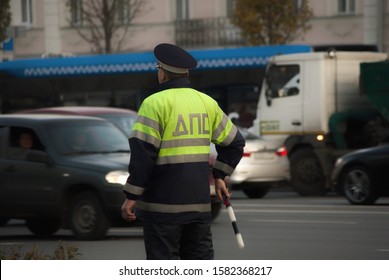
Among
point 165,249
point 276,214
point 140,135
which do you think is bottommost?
point 276,214

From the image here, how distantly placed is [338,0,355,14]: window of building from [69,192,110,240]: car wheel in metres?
27.3

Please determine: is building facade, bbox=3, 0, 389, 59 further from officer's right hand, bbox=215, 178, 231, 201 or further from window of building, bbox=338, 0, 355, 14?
officer's right hand, bbox=215, 178, 231, 201

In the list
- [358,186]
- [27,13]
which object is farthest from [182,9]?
[358,186]

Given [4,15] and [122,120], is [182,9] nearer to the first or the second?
[4,15]

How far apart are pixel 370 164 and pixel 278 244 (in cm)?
624

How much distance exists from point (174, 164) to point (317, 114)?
702 inches

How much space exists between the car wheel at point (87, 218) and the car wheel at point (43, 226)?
3.69 feet

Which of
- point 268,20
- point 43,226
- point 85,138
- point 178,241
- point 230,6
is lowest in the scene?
point 43,226

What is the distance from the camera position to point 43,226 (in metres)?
17.0

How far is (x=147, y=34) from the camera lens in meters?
46.1

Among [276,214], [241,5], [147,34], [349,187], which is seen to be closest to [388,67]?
[349,187]

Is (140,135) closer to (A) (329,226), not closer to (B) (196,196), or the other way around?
(B) (196,196)

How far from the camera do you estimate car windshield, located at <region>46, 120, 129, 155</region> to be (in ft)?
53.8

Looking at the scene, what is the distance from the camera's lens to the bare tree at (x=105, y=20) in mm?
42438
